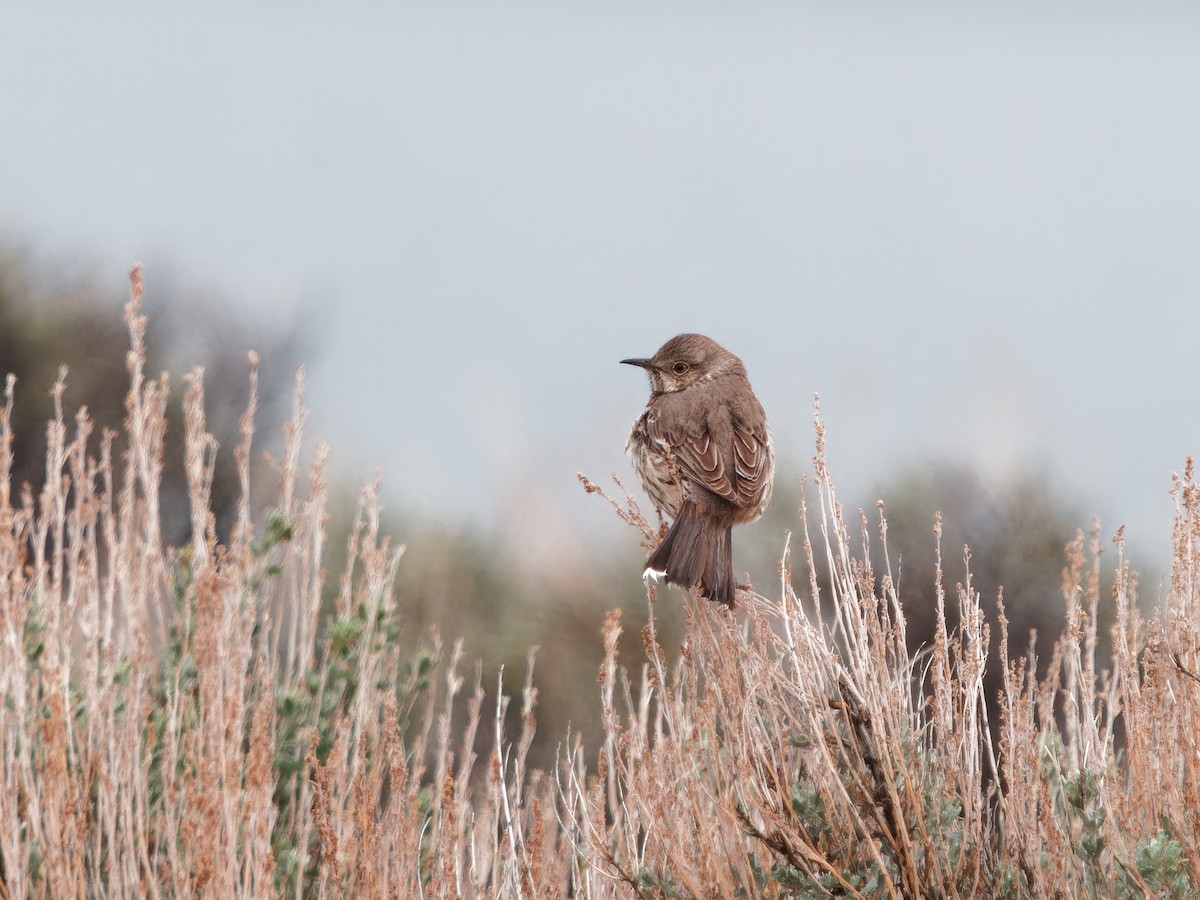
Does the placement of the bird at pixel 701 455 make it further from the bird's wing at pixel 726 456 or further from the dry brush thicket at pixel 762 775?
the dry brush thicket at pixel 762 775

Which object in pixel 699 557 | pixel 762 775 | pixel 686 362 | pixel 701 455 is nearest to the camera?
pixel 762 775

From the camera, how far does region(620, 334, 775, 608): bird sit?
3.82 metres

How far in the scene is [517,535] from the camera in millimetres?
8516

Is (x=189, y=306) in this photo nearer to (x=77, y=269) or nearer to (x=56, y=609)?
(x=77, y=269)

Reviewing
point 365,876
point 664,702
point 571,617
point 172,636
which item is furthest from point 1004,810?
point 571,617

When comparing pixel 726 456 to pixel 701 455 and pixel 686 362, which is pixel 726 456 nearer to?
pixel 701 455

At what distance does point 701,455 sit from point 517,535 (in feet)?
13.8

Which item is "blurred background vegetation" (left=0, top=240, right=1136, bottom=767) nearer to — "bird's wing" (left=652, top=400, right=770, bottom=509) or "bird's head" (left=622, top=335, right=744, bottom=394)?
"bird's head" (left=622, top=335, right=744, bottom=394)

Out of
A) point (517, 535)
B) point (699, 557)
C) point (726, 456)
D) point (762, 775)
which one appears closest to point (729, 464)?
point (726, 456)

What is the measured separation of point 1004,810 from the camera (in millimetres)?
3502

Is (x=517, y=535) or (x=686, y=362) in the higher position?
(x=686, y=362)

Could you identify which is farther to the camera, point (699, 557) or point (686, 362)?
point (686, 362)

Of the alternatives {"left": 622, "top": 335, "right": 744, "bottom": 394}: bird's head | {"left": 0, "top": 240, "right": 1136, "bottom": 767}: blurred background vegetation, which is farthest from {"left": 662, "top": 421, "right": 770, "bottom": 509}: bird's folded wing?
{"left": 0, "top": 240, "right": 1136, "bottom": 767}: blurred background vegetation

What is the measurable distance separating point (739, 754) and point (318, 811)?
3.77ft
